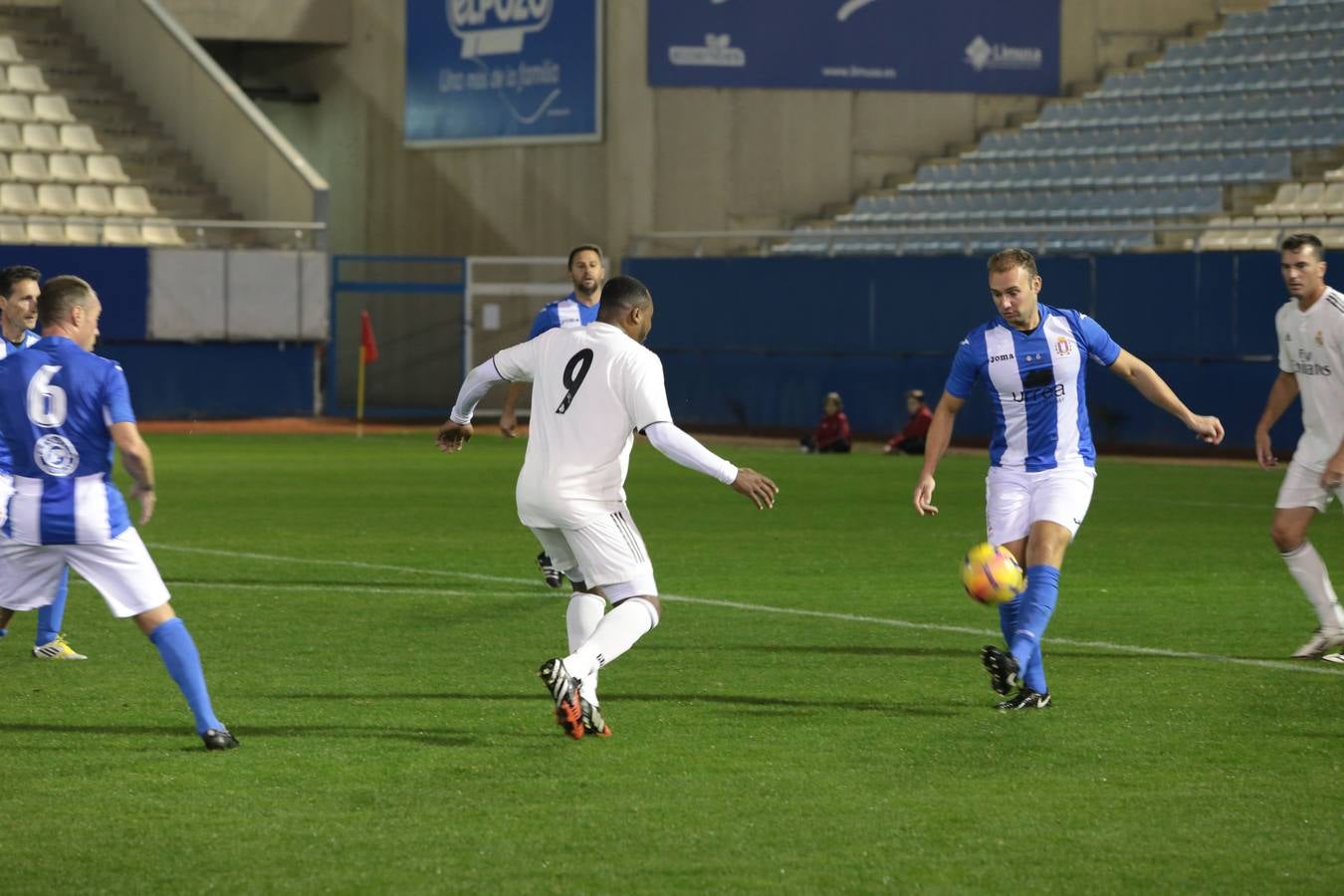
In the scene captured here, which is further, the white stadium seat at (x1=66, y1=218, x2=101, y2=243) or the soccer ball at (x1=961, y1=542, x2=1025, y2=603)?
the white stadium seat at (x1=66, y1=218, x2=101, y2=243)

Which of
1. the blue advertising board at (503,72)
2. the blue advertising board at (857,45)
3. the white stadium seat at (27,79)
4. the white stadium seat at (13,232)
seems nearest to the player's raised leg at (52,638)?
the white stadium seat at (13,232)

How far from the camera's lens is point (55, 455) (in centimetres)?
822

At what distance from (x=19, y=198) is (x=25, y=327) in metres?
25.1

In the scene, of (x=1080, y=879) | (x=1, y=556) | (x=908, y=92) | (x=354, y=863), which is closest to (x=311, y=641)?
(x=1, y=556)

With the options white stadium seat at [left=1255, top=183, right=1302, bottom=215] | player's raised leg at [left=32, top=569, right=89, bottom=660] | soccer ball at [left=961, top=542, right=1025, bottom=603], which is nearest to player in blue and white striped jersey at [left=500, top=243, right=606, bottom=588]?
player's raised leg at [left=32, top=569, right=89, bottom=660]

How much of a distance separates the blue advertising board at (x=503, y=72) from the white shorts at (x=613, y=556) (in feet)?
88.4

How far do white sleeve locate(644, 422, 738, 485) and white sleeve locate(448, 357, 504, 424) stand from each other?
0.94 meters

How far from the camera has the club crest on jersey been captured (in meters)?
8.21

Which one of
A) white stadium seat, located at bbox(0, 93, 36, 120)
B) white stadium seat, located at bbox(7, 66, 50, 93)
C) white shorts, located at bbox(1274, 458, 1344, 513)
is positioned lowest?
white shorts, located at bbox(1274, 458, 1344, 513)

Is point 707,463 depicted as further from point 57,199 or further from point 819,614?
point 57,199

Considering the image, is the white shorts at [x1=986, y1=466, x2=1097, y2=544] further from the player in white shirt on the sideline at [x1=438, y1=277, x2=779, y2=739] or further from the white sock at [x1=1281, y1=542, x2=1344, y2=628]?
the white sock at [x1=1281, y1=542, x2=1344, y2=628]

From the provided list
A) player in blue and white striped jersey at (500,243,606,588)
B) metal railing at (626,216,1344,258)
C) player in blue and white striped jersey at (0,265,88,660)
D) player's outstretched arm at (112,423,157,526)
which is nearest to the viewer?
player's outstretched arm at (112,423,157,526)

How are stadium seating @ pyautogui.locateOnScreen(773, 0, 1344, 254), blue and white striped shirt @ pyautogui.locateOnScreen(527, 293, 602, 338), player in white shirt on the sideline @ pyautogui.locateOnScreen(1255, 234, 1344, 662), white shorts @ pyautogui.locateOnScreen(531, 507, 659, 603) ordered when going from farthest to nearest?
stadium seating @ pyautogui.locateOnScreen(773, 0, 1344, 254) < blue and white striped shirt @ pyautogui.locateOnScreen(527, 293, 602, 338) < player in white shirt on the sideline @ pyautogui.locateOnScreen(1255, 234, 1344, 662) < white shorts @ pyautogui.locateOnScreen(531, 507, 659, 603)

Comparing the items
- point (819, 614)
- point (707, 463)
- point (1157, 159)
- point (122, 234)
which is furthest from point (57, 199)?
point (707, 463)
